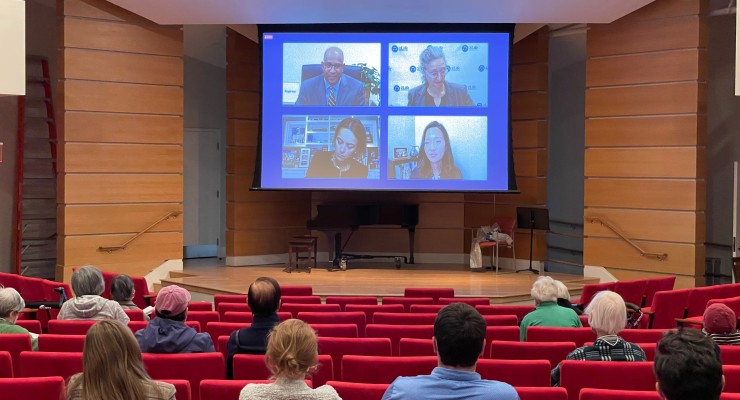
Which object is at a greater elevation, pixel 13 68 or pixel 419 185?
pixel 13 68

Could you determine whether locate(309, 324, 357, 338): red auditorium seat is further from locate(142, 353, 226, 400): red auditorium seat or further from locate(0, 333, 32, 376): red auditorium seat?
locate(0, 333, 32, 376): red auditorium seat

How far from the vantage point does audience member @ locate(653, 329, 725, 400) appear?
2.37 metres

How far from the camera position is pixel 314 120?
41.9 ft

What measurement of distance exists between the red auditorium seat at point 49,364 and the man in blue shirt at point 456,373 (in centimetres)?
178

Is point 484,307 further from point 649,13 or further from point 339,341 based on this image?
point 649,13

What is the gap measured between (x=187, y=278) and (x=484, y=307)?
6.03 meters

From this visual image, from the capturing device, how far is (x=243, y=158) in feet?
46.1

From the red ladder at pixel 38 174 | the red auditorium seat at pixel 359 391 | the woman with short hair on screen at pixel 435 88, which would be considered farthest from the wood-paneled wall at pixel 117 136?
the red auditorium seat at pixel 359 391

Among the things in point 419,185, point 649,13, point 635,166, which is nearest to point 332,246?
point 419,185

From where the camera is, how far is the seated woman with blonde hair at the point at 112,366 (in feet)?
A: 8.55

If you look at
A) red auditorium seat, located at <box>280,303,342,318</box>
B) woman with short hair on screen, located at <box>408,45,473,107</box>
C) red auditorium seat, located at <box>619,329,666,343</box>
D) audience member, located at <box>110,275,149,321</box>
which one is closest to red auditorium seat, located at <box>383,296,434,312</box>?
red auditorium seat, located at <box>280,303,342,318</box>

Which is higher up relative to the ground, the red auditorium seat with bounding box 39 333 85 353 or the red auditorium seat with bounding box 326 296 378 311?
the red auditorium seat with bounding box 39 333 85 353

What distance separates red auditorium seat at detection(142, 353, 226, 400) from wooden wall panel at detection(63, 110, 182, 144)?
343 inches

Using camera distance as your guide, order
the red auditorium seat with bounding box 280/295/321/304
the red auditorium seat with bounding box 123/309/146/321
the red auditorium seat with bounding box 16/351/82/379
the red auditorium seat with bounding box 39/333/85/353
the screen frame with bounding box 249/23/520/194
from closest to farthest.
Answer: the red auditorium seat with bounding box 16/351/82/379
the red auditorium seat with bounding box 39/333/85/353
the red auditorium seat with bounding box 123/309/146/321
the red auditorium seat with bounding box 280/295/321/304
the screen frame with bounding box 249/23/520/194
